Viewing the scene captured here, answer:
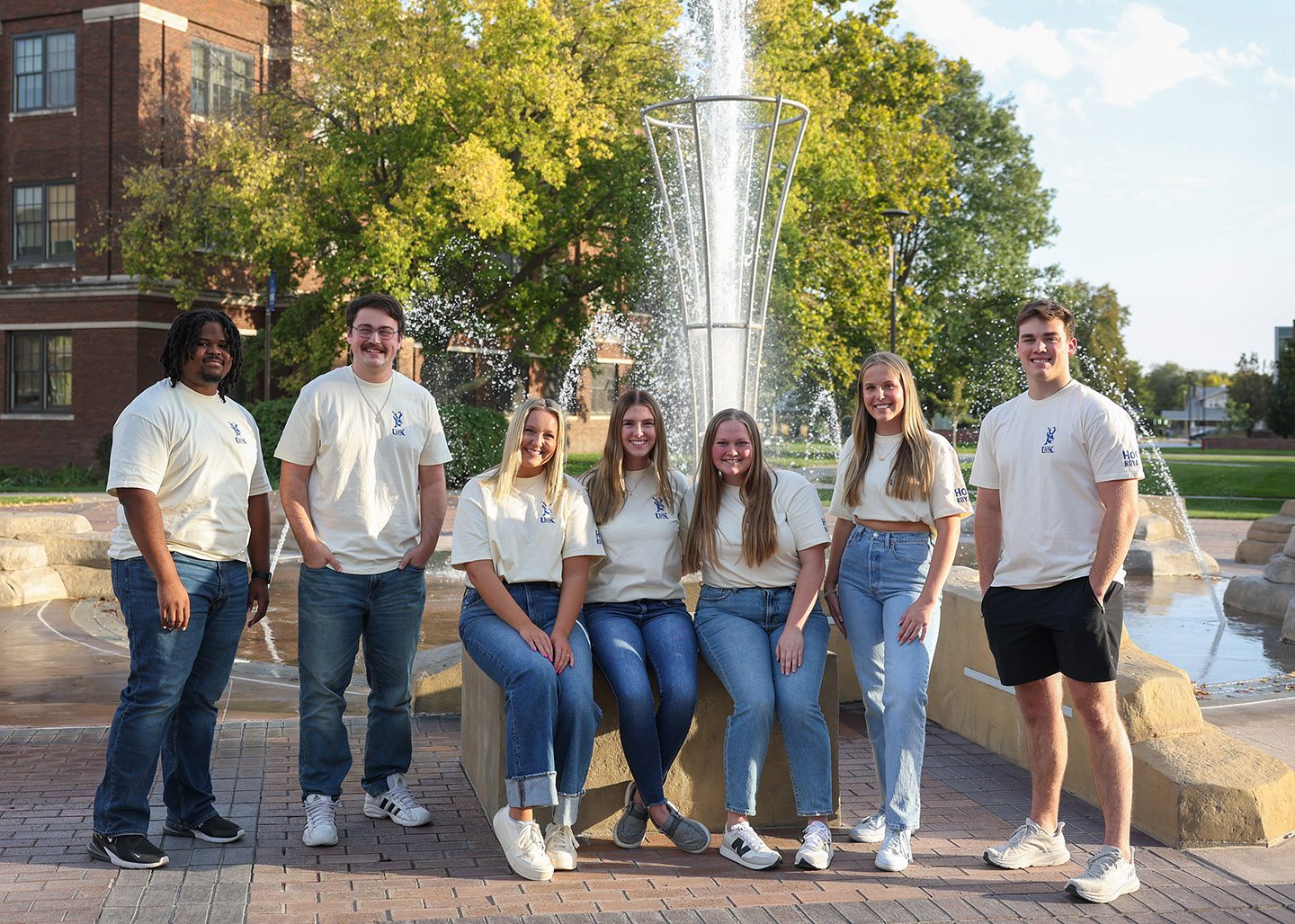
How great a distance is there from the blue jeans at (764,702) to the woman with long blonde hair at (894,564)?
219 mm

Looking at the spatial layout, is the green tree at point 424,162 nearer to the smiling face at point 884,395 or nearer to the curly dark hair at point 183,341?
the curly dark hair at point 183,341

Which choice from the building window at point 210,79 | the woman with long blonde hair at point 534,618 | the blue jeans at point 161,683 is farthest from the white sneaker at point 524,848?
the building window at point 210,79

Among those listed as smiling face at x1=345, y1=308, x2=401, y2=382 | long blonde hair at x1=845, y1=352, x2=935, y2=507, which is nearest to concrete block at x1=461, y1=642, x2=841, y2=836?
long blonde hair at x1=845, y1=352, x2=935, y2=507

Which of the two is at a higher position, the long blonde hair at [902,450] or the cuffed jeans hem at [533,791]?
the long blonde hair at [902,450]

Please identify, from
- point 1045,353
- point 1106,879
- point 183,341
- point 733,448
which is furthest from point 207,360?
point 1106,879

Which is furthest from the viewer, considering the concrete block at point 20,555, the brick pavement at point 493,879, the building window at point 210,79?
the building window at point 210,79

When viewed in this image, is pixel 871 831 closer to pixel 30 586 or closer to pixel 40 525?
pixel 30 586

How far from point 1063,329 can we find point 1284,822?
2151 mm

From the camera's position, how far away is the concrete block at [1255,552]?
46.1 ft

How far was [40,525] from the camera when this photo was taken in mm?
11641

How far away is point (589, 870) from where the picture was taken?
4281 mm

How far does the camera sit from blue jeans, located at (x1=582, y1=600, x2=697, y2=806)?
14.5ft

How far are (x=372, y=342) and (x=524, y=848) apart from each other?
80.1 inches

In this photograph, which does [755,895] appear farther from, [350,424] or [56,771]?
[56,771]
